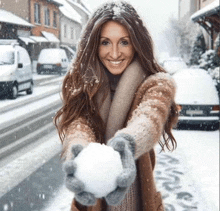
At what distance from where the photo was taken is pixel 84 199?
105cm

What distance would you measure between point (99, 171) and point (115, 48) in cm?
72

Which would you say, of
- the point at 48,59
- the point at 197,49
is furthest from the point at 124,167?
the point at 197,49

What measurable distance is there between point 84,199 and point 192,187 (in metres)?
3.59

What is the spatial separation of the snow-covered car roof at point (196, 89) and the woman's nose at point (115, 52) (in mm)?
5412

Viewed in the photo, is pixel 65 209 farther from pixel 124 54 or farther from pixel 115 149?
pixel 115 149

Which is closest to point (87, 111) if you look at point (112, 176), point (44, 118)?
point (112, 176)

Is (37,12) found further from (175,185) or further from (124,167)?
(175,185)

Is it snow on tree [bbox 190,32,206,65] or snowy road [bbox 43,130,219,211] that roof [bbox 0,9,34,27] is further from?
snow on tree [bbox 190,32,206,65]

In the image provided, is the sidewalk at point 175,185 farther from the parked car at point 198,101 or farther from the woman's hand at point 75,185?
the woman's hand at point 75,185

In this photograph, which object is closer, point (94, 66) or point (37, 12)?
point (94, 66)

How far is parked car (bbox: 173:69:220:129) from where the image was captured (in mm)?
6820

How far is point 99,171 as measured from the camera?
1.05 meters

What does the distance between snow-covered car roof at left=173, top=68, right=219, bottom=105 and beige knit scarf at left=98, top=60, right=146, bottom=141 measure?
17.6 ft

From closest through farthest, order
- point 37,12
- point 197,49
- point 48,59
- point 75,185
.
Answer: point 75,185 → point 37,12 → point 48,59 → point 197,49
